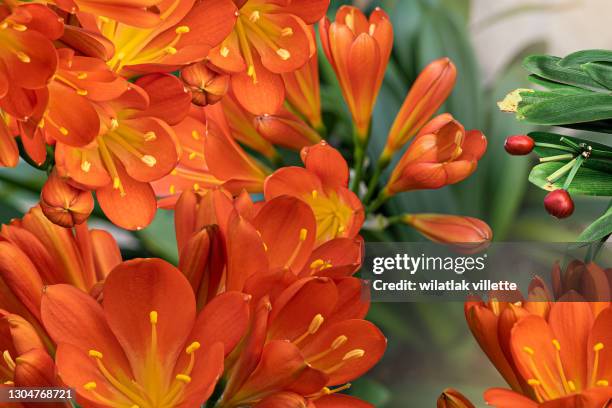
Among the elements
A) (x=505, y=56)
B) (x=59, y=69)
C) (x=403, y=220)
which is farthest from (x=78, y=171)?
(x=505, y=56)

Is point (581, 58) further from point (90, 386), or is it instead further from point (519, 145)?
point (90, 386)

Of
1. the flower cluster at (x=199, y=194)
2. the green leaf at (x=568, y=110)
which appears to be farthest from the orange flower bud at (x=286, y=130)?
the green leaf at (x=568, y=110)

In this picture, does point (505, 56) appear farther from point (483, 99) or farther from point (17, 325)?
point (17, 325)

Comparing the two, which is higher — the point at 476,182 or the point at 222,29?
the point at 222,29

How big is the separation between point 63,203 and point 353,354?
0.44 feet

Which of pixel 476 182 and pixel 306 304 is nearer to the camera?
pixel 306 304

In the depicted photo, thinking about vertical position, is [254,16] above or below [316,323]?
above

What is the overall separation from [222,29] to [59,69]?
0.08 m

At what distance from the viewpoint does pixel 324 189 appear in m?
0.38

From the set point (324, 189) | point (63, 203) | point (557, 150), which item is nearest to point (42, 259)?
→ point (63, 203)

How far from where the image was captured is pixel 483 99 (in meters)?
0.49

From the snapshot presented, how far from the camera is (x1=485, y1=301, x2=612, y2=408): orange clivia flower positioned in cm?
34

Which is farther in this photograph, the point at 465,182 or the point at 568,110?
the point at 465,182

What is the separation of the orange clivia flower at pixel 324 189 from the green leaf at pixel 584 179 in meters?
0.08
